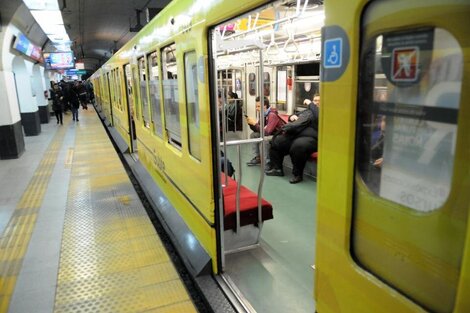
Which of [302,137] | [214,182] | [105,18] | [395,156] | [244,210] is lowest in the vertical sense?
[244,210]

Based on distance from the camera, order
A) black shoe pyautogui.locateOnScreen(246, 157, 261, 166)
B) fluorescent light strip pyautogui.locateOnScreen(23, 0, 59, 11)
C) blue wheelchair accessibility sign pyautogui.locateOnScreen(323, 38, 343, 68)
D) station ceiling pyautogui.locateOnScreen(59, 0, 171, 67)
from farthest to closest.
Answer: station ceiling pyautogui.locateOnScreen(59, 0, 171, 67) < black shoe pyautogui.locateOnScreen(246, 157, 261, 166) < fluorescent light strip pyautogui.locateOnScreen(23, 0, 59, 11) < blue wheelchair accessibility sign pyautogui.locateOnScreen(323, 38, 343, 68)

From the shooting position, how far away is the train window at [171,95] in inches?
144

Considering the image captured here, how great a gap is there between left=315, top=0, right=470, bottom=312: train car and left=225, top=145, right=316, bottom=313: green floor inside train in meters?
1.33

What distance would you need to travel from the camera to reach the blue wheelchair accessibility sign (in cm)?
125

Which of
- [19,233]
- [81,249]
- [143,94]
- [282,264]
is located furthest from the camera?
[143,94]

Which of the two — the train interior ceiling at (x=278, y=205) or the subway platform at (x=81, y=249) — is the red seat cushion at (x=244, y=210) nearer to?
the train interior ceiling at (x=278, y=205)

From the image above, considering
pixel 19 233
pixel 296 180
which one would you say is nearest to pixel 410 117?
pixel 19 233

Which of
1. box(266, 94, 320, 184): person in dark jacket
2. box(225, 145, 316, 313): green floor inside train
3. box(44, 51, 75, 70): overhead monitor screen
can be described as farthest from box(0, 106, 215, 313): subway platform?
box(44, 51, 75, 70): overhead monitor screen

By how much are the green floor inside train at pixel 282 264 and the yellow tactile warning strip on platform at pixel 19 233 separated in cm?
192

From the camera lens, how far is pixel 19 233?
13.4ft

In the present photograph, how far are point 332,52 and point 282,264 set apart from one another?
7.80 ft

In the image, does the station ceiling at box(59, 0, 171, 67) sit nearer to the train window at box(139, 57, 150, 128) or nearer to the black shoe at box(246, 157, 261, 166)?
the train window at box(139, 57, 150, 128)

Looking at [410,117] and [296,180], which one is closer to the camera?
[410,117]

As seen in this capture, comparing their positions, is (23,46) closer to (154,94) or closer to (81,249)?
(154,94)
